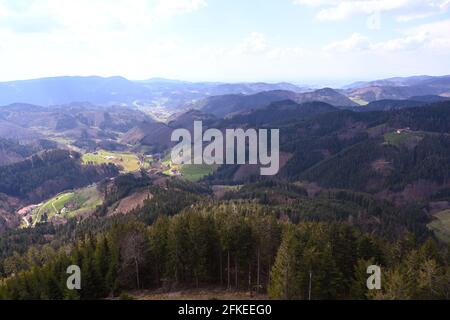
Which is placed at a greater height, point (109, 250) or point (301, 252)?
point (301, 252)

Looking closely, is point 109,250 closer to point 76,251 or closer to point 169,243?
point 76,251

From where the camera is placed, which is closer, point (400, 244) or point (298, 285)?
point (298, 285)

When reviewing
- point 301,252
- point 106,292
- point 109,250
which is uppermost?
point 301,252

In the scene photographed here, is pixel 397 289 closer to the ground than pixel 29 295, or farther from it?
farther from it

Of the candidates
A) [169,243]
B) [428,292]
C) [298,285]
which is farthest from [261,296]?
[428,292]

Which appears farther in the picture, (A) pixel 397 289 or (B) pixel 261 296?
(B) pixel 261 296

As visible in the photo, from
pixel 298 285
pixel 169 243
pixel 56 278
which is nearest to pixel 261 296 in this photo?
pixel 298 285
